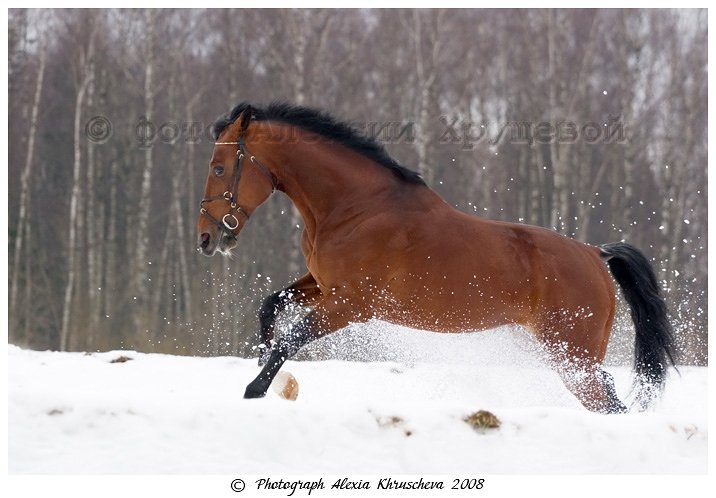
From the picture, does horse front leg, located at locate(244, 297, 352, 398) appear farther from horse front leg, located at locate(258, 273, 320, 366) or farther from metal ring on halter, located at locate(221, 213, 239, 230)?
metal ring on halter, located at locate(221, 213, 239, 230)

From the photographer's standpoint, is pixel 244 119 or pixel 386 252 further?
pixel 244 119

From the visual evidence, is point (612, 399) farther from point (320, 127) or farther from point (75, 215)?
point (75, 215)

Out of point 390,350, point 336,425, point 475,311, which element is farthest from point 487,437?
point 390,350

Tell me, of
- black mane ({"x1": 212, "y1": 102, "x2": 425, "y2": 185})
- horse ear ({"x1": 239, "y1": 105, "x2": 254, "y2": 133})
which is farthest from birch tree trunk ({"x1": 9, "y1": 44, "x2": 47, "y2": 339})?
horse ear ({"x1": 239, "y1": 105, "x2": 254, "y2": 133})

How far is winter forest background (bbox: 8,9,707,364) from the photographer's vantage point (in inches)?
641

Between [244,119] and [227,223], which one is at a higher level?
[244,119]

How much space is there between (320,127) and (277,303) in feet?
4.05

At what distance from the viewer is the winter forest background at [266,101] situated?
1628 centimetres

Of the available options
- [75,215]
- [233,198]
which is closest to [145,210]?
[75,215]

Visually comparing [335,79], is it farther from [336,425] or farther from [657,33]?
[336,425]

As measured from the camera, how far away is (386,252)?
5727 mm

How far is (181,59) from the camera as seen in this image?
18.0m

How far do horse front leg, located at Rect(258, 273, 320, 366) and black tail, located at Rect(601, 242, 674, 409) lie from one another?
219 cm

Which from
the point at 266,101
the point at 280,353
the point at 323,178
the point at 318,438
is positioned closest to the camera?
the point at 318,438
